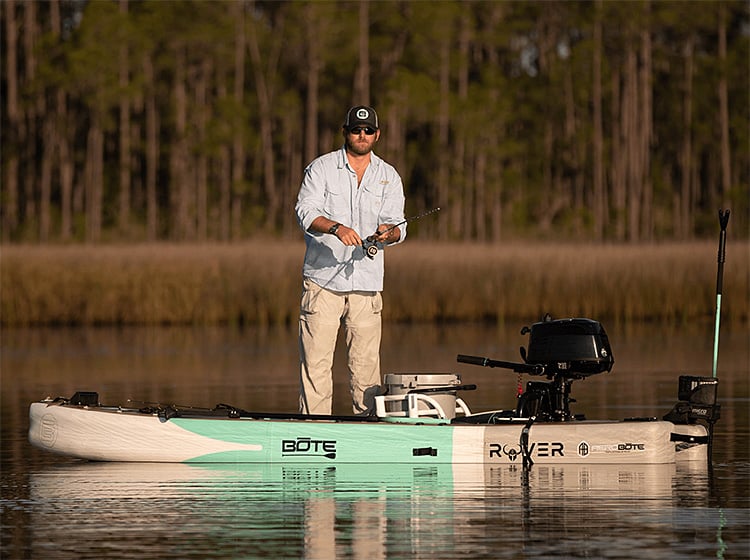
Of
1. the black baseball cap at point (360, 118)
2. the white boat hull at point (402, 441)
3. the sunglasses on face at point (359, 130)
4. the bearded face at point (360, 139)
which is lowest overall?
the white boat hull at point (402, 441)

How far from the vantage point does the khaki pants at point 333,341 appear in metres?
12.0

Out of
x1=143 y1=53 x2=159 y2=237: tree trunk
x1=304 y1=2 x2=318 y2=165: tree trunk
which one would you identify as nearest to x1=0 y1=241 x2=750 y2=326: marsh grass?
x1=304 y1=2 x2=318 y2=165: tree trunk

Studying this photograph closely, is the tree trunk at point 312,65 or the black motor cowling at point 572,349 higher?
the tree trunk at point 312,65

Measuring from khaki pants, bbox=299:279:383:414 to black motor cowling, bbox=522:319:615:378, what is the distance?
1081 millimetres

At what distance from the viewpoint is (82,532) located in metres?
8.96

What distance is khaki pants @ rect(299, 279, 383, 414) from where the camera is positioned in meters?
12.0

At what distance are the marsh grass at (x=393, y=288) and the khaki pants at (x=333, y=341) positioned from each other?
690 inches

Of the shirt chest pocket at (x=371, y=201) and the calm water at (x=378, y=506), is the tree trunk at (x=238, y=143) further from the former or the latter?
the shirt chest pocket at (x=371, y=201)

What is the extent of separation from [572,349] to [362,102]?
46.9 m

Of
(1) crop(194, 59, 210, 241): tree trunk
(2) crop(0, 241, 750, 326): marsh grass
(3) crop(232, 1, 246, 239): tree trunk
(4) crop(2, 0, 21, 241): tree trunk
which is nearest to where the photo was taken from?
(2) crop(0, 241, 750, 326): marsh grass

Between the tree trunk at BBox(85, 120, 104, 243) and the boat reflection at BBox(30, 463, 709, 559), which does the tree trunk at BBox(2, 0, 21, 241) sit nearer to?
the tree trunk at BBox(85, 120, 104, 243)

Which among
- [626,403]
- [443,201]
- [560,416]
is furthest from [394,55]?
[560,416]

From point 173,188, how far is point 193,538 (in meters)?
52.3

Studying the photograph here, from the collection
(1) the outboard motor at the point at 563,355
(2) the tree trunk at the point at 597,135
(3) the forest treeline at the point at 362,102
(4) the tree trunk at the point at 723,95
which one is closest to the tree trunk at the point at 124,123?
(3) the forest treeline at the point at 362,102
